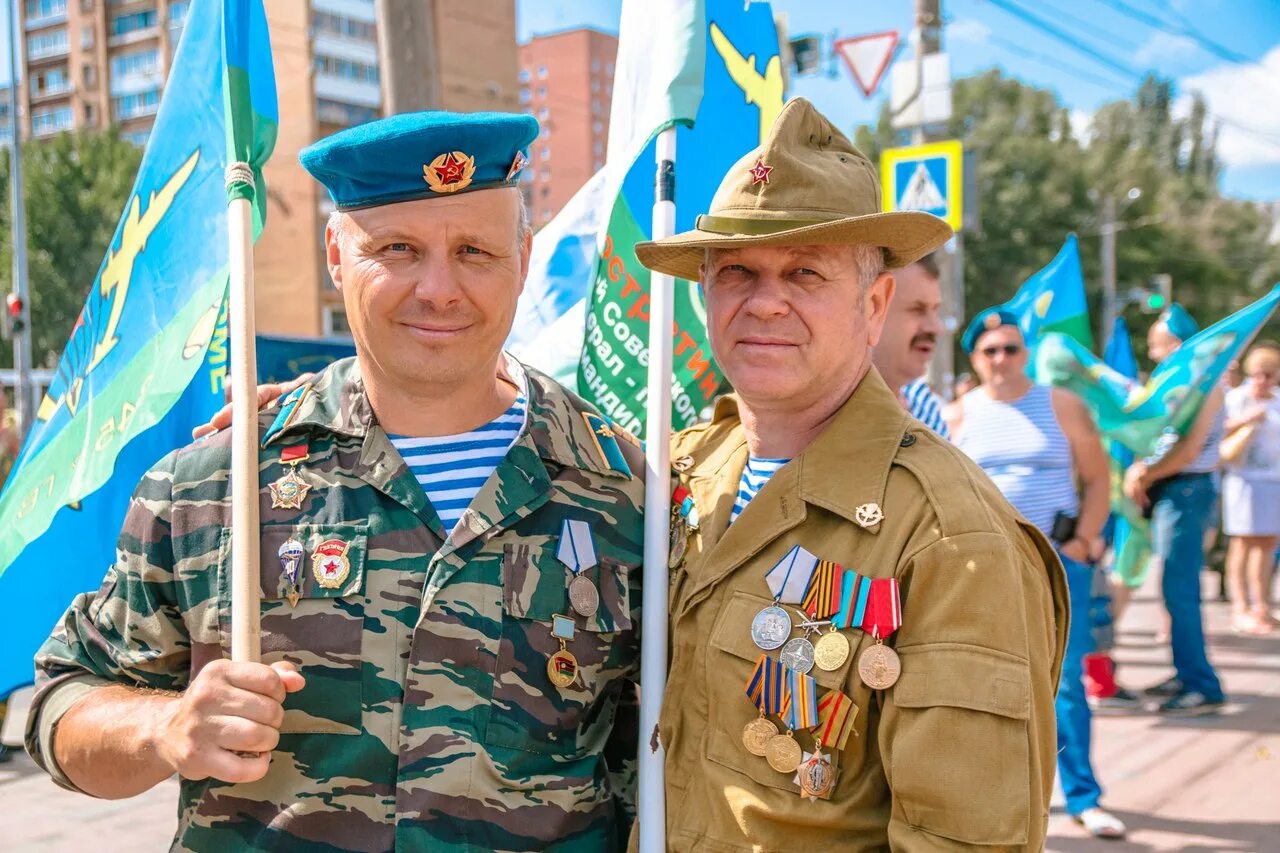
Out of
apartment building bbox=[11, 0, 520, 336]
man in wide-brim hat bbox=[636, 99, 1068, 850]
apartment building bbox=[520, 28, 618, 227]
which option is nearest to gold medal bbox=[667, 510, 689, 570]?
man in wide-brim hat bbox=[636, 99, 1068, 850]

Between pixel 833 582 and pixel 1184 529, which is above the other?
pixel 833 582

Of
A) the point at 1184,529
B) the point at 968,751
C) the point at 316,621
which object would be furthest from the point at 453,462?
the point at 1184,529

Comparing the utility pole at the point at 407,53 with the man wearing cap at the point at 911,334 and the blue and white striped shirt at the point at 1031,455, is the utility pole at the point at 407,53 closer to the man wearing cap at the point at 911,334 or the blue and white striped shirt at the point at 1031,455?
the man wearing cap at the point at 911,334

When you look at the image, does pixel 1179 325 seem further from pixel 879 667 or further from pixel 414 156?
pixel 414 156

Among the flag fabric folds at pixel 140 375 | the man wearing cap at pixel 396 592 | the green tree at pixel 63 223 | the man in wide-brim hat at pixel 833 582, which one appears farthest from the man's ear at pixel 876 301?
the green tree at pixel 63 223

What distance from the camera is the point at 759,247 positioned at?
2068 mm

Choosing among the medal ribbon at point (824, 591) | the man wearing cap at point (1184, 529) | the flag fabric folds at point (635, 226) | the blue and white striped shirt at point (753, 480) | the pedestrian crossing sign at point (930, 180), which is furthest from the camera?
the pedestrian crossing sign at point (930, 180)

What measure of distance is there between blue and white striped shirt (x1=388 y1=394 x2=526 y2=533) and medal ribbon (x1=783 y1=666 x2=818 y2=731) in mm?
655

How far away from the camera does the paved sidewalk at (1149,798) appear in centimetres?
449

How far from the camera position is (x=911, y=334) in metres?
3.96

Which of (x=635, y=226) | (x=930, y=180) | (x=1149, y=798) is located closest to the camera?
(x=635, y=226)

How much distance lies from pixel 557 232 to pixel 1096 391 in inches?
190

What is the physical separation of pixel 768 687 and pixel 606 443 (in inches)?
24.5

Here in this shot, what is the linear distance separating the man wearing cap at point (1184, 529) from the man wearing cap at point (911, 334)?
318 centimetres
